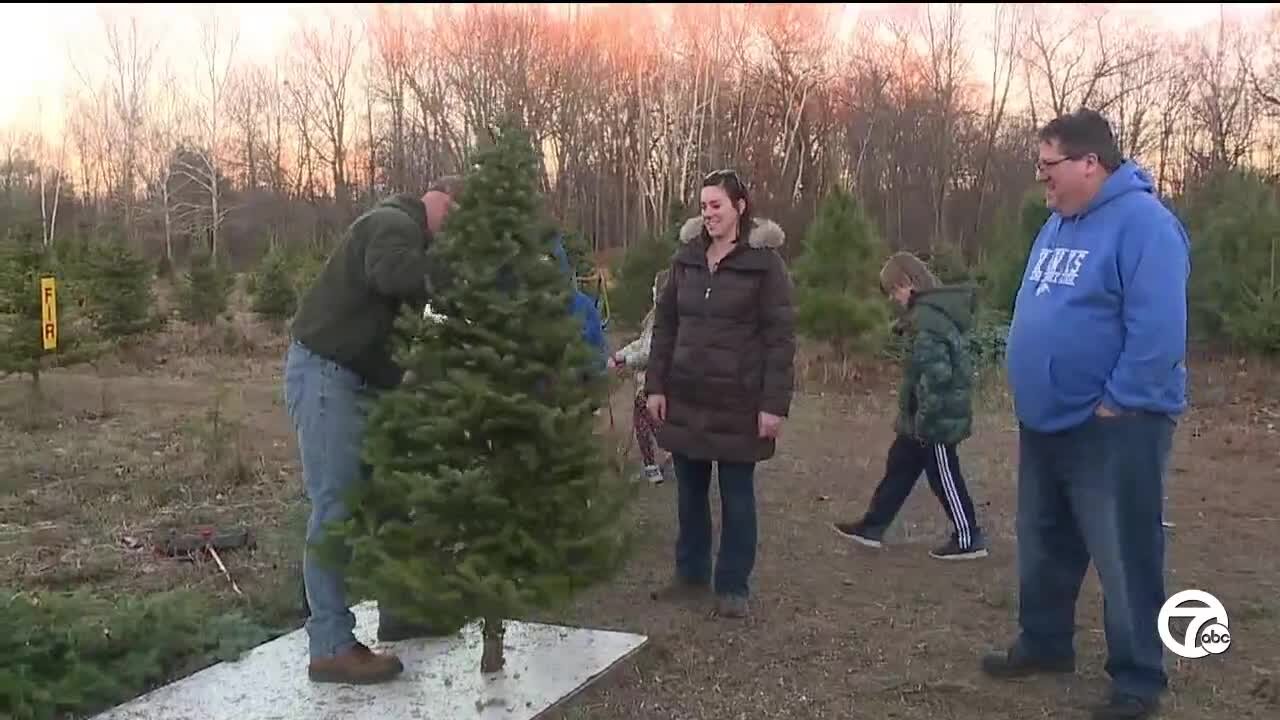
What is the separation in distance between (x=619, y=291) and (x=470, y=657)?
12964mm

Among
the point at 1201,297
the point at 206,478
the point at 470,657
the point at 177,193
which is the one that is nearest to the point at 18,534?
the point at 206,478

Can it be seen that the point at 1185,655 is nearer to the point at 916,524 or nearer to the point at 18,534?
the point at 916,524

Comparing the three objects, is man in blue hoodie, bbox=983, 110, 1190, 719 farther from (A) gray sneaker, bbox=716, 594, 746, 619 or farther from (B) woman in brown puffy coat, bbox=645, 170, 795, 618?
(A) gray sneaker, bbox=716, 594, 746, 619

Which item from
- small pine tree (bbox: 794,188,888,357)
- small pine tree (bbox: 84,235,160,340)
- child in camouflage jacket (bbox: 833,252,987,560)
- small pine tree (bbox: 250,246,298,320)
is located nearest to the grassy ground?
child in camouflage jacket (bbox: 833,252,987,560)

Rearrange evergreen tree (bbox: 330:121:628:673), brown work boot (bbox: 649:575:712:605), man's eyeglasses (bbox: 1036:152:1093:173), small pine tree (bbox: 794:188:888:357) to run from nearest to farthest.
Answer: evergreen tree (bbox: 330:121:628:673)
man's eyeglasses (bbox: 1036:152:1093:173)
brown work boot (bbox: 649:575:712:605)
small pine tree (bbox: 794:188:888:357)

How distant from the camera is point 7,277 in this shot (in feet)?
39.1

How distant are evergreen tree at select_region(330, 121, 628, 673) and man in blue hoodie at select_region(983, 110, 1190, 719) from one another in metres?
1.47

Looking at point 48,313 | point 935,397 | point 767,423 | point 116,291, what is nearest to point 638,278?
point 116,291

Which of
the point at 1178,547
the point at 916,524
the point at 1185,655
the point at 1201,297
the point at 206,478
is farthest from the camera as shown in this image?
the point at 1201,297

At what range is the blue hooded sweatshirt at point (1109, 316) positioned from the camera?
357 cm

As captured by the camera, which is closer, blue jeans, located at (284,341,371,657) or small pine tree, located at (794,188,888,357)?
blue jeans, located at (284,341,371,657)

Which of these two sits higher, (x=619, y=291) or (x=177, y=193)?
(x=177, y=193)

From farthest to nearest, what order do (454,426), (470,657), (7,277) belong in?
(7,277), (470,657), (454,426)

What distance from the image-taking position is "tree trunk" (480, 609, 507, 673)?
12.6 feet
